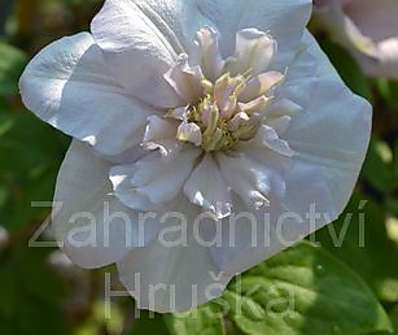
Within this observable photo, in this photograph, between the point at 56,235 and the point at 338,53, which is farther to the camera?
the point at 338,53

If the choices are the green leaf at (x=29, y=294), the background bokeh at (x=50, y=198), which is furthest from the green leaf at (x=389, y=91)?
the green leaf at (x=29, y=294)

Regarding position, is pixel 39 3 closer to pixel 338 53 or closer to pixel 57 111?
pixel 338 53

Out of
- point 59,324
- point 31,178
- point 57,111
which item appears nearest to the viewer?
point 57,111

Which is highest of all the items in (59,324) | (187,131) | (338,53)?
(187,131)

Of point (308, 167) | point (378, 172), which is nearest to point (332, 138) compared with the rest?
point (308, 167)

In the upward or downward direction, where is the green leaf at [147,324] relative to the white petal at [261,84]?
downward

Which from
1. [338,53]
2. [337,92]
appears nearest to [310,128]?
[337,92]

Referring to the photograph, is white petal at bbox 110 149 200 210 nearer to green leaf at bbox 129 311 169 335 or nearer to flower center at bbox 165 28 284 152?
flower center at bbox 165 28 284 152

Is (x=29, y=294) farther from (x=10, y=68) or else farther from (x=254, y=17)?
(x=254, y=17)

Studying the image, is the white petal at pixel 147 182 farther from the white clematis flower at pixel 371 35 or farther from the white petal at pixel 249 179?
the white clematis flower at pixel 371 35
